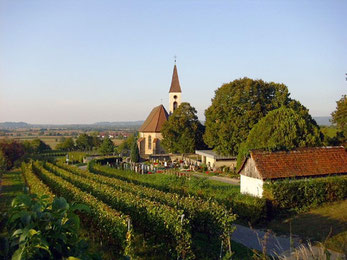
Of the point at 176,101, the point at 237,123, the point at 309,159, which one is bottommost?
the point at 309,159

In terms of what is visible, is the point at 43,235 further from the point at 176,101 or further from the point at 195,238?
the point at 176,101

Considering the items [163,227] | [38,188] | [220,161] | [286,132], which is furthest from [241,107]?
[163,227]

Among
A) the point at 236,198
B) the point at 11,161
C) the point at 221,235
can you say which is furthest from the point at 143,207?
the point at 11,161

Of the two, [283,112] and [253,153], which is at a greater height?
[283,112]

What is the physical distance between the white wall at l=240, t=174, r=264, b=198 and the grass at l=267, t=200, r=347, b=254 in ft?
7.30

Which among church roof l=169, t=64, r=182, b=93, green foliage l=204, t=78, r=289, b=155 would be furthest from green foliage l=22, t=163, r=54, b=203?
church roof l=169, t=64, r=182, b=93

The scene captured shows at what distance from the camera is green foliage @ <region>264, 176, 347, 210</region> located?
54.4ft

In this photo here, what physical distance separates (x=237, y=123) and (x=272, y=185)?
1779 cm

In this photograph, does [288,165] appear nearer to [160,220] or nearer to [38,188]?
[160,220]

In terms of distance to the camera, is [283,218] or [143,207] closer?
[143,207]

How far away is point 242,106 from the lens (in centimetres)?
3444

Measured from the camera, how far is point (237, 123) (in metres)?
34.0

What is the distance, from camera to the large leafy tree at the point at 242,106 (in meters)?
33.8

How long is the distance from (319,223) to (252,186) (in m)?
4.84
